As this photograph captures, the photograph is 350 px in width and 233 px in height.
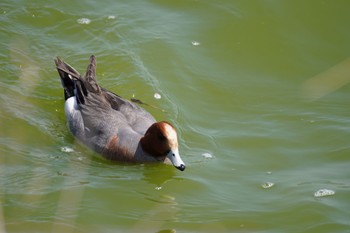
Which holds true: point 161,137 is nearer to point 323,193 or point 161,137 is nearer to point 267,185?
point 267,185

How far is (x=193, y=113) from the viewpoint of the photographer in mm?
9727

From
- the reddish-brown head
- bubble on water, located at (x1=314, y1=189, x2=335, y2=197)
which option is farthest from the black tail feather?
bubble on water, located at (x1=314, y1=189, x2=335, y2=197)

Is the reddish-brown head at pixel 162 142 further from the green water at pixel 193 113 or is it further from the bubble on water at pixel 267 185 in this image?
the bubble on water at pixel 267 185

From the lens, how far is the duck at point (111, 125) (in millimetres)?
8638

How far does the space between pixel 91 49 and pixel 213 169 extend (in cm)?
348

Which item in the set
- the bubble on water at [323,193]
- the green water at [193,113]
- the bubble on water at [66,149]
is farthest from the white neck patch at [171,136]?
the bubble on water at [323,193]

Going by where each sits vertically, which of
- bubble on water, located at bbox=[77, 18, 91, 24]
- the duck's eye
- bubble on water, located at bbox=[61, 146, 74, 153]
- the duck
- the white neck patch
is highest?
bubble on water, located at bbox=[77, 18, 91, 24]

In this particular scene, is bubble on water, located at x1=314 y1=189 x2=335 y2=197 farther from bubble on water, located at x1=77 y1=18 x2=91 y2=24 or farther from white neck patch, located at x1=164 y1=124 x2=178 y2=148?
bubble on water, located at x1=77 y1=18 x2=91 y2=24

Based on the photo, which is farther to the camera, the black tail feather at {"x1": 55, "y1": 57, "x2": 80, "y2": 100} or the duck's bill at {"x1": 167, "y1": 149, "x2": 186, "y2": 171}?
the black tail feather at {"x1": 55, "y1": 57, "x2": 80, "y2": 100}

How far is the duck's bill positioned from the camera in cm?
811

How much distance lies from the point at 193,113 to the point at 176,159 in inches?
61.6

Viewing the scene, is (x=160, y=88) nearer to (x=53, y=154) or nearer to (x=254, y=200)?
(x=53, y=154)

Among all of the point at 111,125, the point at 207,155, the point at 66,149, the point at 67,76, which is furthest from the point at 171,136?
the point at 67,76

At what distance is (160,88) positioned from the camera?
10.2m
